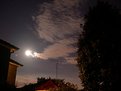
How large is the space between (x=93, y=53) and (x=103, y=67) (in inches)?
84.2

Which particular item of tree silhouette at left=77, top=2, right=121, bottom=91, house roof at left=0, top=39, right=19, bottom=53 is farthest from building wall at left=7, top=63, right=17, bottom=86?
tree silhouette at left=77, top=2, right=121, bottom=91

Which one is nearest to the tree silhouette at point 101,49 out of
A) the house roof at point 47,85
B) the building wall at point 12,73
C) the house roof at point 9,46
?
the house roof at point 9,46

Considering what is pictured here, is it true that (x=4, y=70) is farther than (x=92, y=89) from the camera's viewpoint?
Yes

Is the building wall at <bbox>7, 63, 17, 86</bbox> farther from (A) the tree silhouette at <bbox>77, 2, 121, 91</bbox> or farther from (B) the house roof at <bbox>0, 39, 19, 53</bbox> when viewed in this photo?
(A) the tree silhouette at <bbox>77, 2, 121, 91</bbox>

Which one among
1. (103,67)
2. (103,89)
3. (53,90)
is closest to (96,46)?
(103,67)

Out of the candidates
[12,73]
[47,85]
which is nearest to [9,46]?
[12,73]

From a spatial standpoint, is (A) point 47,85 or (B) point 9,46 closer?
(B) point 9,46

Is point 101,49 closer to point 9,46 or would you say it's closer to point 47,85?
point 9,46

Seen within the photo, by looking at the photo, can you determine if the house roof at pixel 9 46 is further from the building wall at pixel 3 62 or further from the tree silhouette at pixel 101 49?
the tree silhouette at pixel 101 49

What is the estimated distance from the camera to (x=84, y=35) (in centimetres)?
2989

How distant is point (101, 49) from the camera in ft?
91.3

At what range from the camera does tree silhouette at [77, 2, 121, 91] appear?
88.1 feet

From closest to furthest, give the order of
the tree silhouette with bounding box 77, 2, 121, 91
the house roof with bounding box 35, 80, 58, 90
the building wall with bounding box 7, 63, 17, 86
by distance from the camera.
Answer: the tree silhouette with bounding box 77, 2, 121, 91, the building wall with bounding box 7, 63, 17, 86, the house roof with bounding box 35, 80, 58, 90

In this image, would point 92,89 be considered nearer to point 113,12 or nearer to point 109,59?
point 109,59
